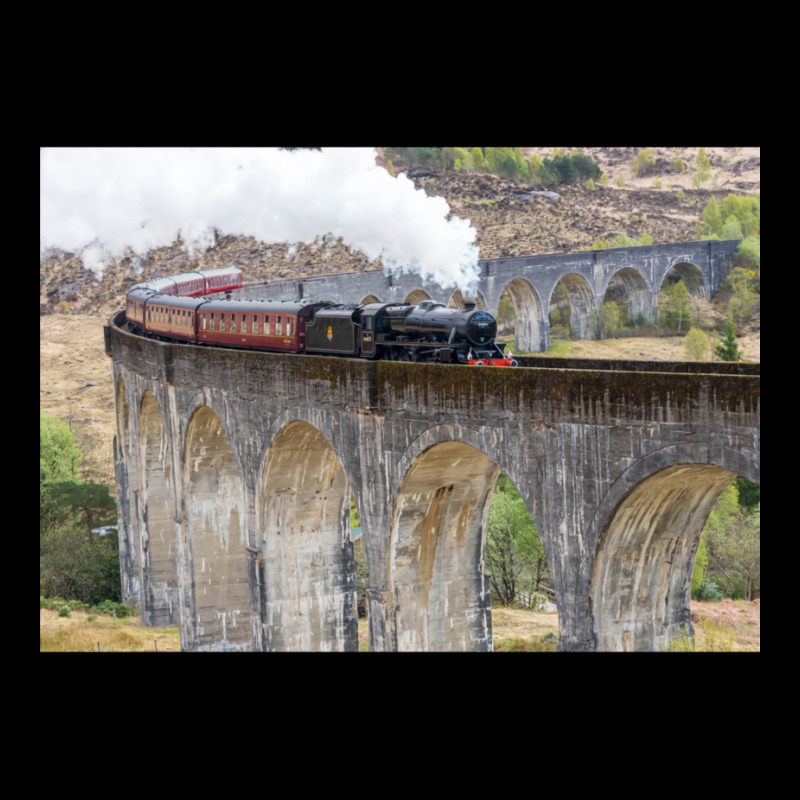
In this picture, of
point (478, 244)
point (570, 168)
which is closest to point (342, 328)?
point (478, 244)

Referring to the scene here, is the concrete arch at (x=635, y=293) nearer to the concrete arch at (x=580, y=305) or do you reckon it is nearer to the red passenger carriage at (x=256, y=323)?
the concrete arch at (x=580, y=305)

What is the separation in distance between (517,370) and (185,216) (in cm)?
7672

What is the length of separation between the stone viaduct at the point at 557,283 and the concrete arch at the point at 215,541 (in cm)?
2797

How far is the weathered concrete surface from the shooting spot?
1483cm

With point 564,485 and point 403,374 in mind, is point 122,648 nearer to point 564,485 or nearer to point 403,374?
point 403,374

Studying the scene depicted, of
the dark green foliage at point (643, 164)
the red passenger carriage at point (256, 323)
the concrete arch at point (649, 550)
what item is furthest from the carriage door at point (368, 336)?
the dark green foliage at point (643, 164)

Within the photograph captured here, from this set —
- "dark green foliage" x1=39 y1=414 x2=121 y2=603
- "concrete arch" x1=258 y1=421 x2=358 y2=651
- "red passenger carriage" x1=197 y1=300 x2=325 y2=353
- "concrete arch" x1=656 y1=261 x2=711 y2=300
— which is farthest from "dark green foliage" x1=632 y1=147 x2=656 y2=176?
"concrete arch" x1=258 y1=421 x2=358 y2=651

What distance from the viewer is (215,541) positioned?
2911 centimetres

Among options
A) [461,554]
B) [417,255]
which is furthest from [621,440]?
[417,255]

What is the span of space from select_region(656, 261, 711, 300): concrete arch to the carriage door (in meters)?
61.6

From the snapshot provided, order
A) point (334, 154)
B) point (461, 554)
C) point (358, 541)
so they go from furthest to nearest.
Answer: point (334, 154), point (358, 541), point (461, 554)

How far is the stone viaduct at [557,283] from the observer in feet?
196

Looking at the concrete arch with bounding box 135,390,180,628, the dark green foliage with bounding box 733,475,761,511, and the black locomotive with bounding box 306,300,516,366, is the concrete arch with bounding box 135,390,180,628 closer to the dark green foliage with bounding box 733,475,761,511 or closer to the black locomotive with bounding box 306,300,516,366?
the black locomotive with bounding box 306,300,516,366

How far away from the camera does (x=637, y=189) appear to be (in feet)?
421
